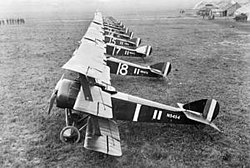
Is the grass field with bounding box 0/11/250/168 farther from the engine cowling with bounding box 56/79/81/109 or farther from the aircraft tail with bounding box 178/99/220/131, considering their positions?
the engine cowling with bounding box 56/79/81/109

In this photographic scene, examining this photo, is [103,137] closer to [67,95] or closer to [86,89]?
[86,89]

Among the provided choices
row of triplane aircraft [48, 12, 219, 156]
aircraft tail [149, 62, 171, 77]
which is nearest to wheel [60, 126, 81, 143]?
row of triplane aircraft [48, 12, 219, 156]

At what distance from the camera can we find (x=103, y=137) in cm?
615

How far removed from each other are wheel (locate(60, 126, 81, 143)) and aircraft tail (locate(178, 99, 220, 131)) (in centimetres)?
316

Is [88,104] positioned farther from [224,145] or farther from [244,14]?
[244,14]

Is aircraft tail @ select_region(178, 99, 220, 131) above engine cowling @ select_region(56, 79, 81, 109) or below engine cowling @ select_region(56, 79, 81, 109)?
below

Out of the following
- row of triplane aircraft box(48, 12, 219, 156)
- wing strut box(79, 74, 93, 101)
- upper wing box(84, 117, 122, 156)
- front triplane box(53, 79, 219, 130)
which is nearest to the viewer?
upper wing box(84, 117, 122, 156)

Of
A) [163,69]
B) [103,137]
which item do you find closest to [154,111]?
[103,137]

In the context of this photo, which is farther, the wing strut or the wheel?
the wheel

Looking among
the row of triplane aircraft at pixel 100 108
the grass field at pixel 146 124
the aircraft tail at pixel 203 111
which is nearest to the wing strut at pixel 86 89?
the row of triplane aircraft at pixel 100 108

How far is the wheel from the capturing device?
7113 millimetres

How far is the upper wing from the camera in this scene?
18.9ft

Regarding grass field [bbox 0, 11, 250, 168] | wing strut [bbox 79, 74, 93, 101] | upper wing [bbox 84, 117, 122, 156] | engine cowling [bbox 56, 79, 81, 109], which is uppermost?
wing strut [bbox 79, 74, 93, 101]

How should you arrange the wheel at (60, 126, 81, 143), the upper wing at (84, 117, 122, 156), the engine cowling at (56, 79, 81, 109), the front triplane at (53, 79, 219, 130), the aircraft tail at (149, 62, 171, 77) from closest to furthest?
the upper wing at (84, 117, 122, 156), the engine cowling at (56, 79, 81, 109), the wheel at (60, 126, 81, 143), the front triplane at (53, 79, 219, 130), the aircraft tail at (149, 62, 171, 77)
